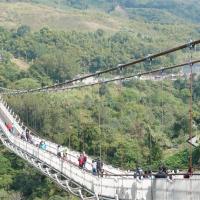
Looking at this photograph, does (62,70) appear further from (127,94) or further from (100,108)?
(100,108)

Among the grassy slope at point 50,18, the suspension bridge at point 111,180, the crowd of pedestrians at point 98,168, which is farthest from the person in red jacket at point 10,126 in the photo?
the grassy slope at point 50,18

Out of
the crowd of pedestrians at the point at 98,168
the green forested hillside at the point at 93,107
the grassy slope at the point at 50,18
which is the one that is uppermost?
the crowd of pedestrians at the point at 98,168

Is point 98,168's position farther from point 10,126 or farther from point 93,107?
point 93,107

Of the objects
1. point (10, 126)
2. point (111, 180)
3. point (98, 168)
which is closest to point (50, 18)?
point (10, 126)

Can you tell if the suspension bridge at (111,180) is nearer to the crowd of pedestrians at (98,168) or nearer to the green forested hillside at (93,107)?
the crowd of pedestrians at (98,168)

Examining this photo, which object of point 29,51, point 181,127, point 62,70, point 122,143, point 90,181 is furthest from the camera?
point 29,51

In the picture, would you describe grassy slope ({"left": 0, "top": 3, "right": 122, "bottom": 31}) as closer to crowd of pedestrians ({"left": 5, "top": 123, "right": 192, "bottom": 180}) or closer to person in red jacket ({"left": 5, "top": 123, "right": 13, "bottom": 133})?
person in red jacket ({"left": 5, "top": 123, "right": 13, "bottom": 133})

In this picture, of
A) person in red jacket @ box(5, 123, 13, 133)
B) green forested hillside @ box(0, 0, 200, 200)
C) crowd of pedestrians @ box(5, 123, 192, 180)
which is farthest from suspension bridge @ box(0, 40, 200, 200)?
person in red jacket @ box(5, 123, 13, 133)

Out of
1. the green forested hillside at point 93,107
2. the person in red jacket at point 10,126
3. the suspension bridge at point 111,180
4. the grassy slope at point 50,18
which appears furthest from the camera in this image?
the grassy slope at point 50,18

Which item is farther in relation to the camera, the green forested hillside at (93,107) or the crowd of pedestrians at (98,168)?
the green forested hillside at (93,107)

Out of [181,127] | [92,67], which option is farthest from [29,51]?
[181,127]

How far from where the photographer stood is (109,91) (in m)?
66.0

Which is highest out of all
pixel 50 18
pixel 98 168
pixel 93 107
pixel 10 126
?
pixel 98 168

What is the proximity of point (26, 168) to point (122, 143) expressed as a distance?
17.0 ft
